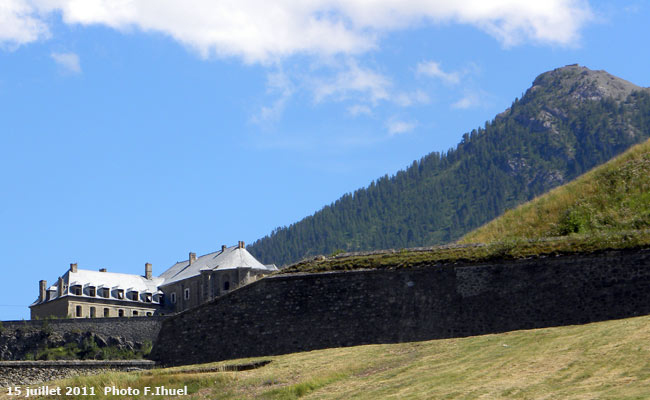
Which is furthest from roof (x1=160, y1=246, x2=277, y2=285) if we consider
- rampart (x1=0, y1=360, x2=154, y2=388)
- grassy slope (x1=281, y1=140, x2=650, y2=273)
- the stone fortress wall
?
rampart (x1=0, y1=360, x2=154, y2=388)

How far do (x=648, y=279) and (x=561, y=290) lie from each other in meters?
3.13

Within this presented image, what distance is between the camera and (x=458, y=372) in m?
26.0

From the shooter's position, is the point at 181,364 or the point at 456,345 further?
the point at 181,364

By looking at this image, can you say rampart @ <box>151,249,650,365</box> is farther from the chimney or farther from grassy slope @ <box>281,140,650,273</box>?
the chimney

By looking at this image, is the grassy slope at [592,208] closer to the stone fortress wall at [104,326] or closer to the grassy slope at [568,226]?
the grassy slope at [568,226]

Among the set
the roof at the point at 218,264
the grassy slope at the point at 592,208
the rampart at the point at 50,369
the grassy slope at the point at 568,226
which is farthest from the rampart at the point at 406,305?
the roof at the point at 218,264

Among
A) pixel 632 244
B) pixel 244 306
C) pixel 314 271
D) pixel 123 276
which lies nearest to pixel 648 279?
pixel 632 244

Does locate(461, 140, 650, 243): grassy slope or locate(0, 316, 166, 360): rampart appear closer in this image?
locate(461, 140, 650, 243): grassy slope

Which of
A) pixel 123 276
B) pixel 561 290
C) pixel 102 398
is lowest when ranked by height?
pixel 102 398

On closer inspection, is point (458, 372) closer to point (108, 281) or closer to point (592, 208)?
point (592, 208)

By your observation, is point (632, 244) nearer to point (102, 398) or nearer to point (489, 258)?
point (489, 258)

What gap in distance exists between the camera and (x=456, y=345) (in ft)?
102

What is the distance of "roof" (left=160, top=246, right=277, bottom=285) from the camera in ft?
371

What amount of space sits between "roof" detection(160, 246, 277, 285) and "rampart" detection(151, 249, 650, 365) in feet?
222
